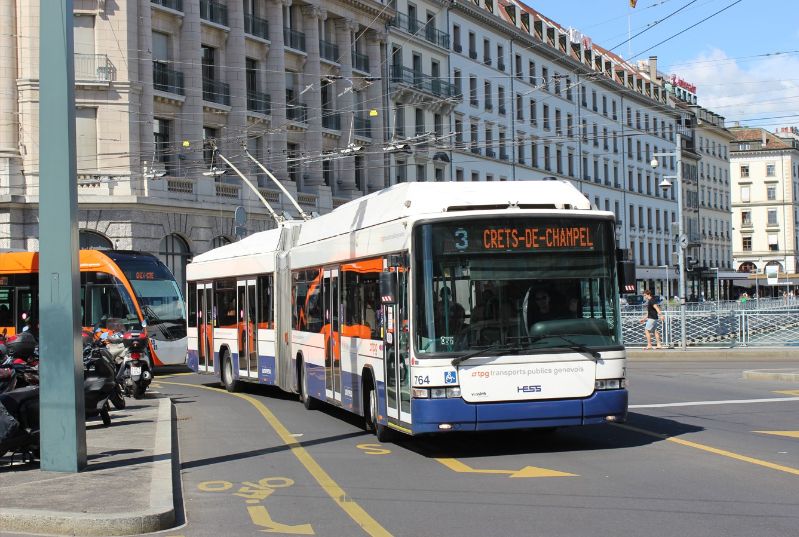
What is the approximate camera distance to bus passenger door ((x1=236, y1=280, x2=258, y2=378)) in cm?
2114

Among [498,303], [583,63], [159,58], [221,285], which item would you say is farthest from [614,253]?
[583,63]

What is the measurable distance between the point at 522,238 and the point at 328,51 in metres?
42.5

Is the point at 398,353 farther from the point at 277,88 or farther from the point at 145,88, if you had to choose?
the point at 277,88

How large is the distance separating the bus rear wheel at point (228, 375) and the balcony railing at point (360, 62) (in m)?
34.1

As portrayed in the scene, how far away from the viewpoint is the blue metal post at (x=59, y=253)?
1034cm

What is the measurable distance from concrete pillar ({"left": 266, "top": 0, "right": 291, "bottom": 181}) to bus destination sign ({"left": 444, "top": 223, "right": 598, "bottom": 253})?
3661cm

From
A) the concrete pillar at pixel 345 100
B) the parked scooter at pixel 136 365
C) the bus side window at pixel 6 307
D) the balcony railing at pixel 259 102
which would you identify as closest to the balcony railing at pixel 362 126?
the concrete pillar at pixel 345 100

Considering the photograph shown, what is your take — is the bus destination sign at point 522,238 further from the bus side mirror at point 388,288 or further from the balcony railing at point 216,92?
the balcony railing at point 216,92

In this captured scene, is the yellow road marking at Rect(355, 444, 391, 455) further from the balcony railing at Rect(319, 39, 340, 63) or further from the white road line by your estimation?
the balcony railing at Rect(319, 39, 340, 63)

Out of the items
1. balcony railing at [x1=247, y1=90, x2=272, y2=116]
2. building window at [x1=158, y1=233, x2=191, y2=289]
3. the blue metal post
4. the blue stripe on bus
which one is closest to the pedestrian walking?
building window at [x1=158, y1=233, x2=191, y2=289]

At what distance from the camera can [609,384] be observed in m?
12.0

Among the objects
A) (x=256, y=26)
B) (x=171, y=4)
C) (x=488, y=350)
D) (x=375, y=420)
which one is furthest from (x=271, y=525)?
(x=256, y=26)

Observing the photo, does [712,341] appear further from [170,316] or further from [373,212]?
[373,212]

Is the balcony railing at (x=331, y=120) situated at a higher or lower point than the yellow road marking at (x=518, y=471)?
higher
